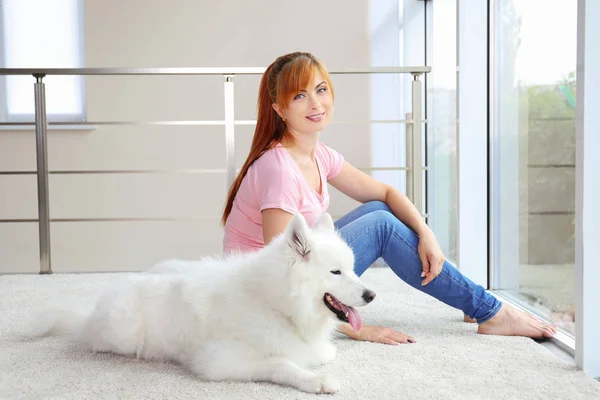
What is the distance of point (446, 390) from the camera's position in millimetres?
1334

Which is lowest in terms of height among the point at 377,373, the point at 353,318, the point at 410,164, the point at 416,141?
the point at 377,373

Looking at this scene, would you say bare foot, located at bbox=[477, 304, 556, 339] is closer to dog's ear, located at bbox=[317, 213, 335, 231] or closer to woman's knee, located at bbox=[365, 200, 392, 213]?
woman's knee, located at bbox=[365, 200, 392, 213]

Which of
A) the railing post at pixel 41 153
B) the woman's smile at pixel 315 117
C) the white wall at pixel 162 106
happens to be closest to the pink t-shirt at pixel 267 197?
the woman's smile at pixel 315 117

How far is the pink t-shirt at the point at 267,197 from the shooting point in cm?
162

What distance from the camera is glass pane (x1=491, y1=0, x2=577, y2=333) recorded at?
1.90 metres

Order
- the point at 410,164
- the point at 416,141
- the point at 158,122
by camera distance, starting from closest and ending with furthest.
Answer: the point at 158,122 → the point at 416,141 → the point at 410,164

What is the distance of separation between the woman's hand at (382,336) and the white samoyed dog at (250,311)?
220 mm

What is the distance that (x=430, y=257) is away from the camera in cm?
170

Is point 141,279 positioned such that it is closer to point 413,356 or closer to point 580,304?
point 413,356

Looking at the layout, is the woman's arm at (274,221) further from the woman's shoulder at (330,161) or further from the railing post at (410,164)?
the railing post at (410,164)

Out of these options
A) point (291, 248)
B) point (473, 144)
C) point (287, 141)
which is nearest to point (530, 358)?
point (291, 248)

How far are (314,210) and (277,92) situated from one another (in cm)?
35

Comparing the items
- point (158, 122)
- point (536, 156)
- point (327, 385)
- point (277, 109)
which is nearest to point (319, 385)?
point (327, 385)

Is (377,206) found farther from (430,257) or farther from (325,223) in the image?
(325,223)
